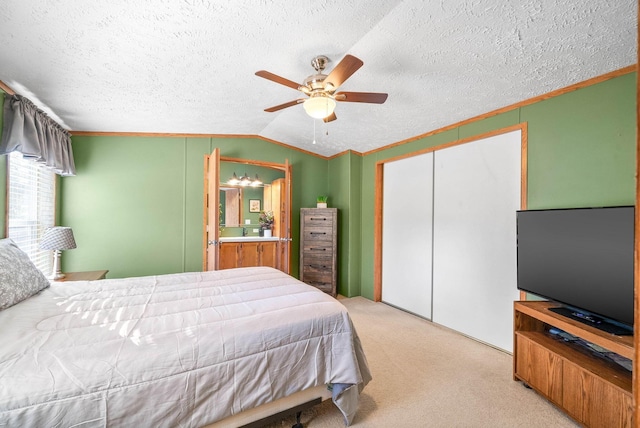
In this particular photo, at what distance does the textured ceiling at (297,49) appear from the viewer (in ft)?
5.33

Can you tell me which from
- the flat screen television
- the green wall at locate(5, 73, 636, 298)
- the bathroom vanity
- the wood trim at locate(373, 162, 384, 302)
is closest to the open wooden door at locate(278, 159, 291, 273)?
the bathroom vanity

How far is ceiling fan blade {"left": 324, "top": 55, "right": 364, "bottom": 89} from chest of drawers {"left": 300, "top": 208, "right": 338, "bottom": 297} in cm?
262

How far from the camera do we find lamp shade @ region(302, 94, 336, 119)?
77.2 inches

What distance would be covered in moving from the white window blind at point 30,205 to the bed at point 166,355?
3.82ft

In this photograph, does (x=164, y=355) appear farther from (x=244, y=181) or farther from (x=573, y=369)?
(x=244, y=181)

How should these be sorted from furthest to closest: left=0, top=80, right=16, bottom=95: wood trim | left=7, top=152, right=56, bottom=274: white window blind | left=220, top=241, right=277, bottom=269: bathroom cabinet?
left=220, top=241, right=277, bottom=269: bathroom cabinet < left=7, top=152, right=56, bottom=274: white window blind < left=0, top=80, right=16, bottom=95: wood trim

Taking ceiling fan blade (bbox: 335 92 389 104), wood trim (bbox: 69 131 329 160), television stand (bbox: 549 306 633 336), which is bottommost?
television stand (bbox: 549 306 633 336)

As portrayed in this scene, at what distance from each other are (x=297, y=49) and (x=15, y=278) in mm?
2411

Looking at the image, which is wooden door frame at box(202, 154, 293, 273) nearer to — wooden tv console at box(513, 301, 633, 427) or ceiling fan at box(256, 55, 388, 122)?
ceiling fan at box(256, 55, 388, 122)

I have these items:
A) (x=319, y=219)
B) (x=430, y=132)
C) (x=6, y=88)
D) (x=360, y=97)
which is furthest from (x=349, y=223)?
(x=6, y=88)

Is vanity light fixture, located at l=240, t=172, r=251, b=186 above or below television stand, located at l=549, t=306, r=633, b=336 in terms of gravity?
above

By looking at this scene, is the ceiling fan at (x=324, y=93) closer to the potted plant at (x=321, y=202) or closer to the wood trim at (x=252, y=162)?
the wood trim at (x=252, y=162)

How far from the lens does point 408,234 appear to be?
380cm

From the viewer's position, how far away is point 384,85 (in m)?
2.51
